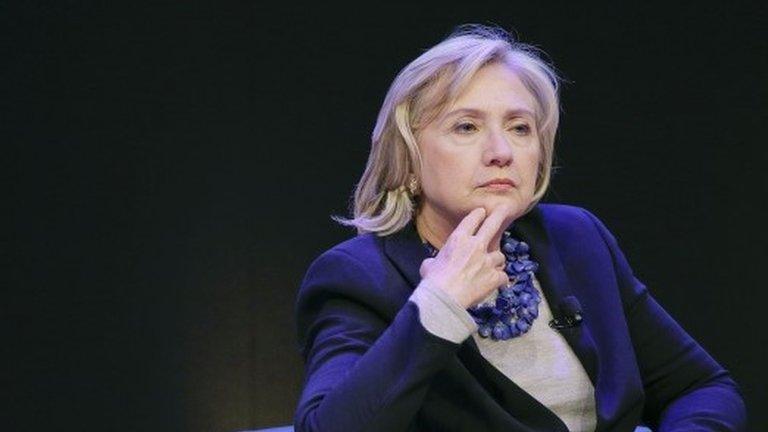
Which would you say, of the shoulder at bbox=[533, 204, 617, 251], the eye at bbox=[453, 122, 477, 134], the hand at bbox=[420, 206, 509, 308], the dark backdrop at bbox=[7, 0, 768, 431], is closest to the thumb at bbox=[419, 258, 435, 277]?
the hand at bbox=[420, 206, 509, 308]

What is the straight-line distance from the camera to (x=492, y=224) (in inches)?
64.2

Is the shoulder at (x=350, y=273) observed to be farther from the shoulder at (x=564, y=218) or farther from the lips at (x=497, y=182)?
the shoulder at (x=564, y=218)

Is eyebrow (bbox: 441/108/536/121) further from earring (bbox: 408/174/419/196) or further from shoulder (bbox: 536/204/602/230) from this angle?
shoulder (bbox: 536/204/602/230)

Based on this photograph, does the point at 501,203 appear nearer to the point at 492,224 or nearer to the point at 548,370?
the point at 492,224

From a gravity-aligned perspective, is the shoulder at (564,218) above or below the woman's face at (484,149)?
below

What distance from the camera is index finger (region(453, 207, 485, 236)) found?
1.61 m

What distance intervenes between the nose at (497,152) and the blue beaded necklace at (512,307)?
194mm

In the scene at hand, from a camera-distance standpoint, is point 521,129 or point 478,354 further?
point 521,129

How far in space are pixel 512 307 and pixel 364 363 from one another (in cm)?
35

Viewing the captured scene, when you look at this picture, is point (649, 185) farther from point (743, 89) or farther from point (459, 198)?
point (459, 198)

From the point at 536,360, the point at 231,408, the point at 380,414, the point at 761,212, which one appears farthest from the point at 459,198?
the point at 761,212

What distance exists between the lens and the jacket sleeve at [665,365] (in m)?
1.83

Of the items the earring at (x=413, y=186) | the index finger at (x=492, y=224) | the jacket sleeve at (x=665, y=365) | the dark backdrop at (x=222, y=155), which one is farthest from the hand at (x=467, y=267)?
the dark backdrop at (x=222, y=155)

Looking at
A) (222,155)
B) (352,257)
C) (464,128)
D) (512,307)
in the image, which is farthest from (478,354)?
(222,155)
